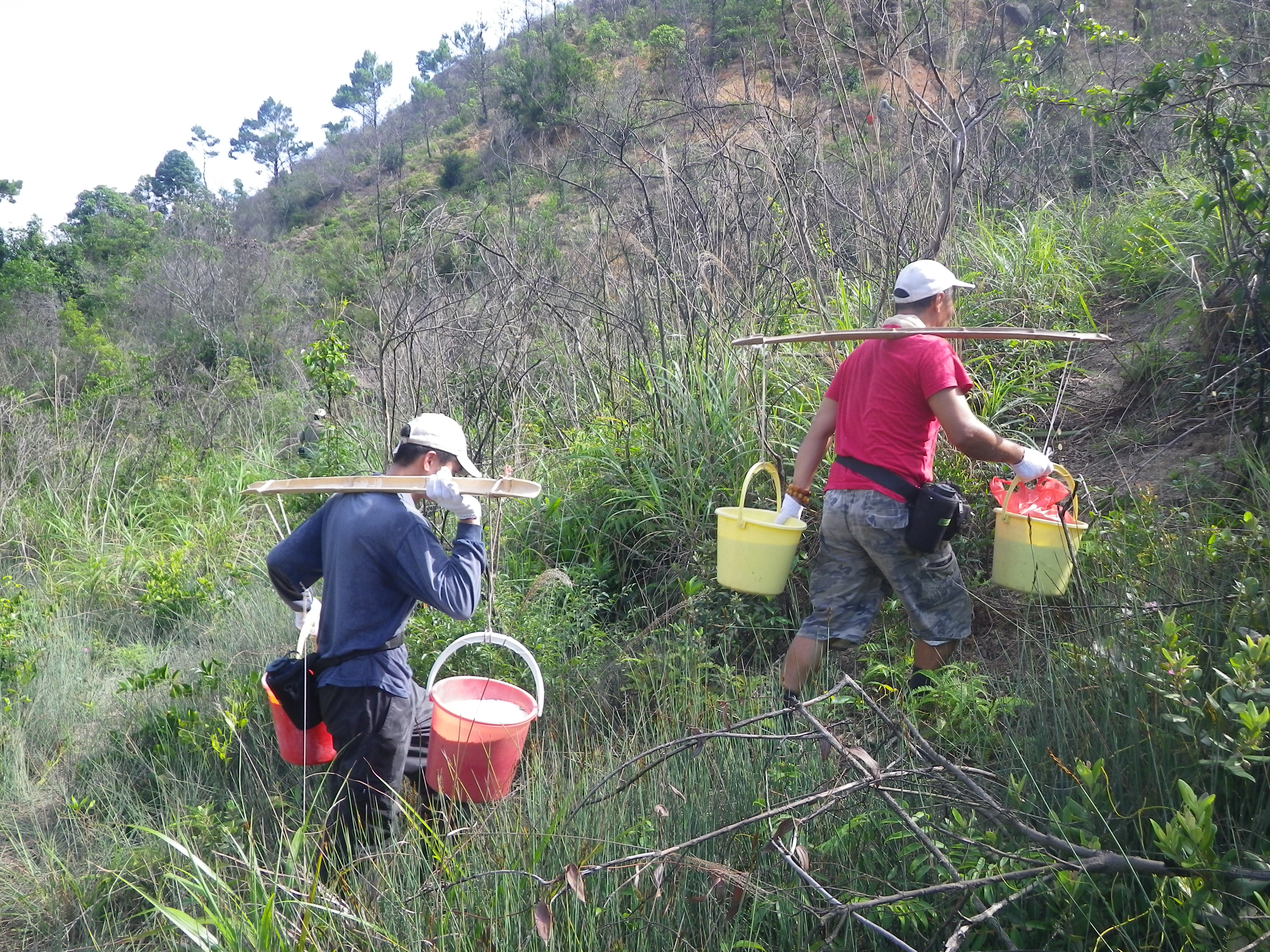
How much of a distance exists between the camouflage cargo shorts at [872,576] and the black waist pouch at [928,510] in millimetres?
39

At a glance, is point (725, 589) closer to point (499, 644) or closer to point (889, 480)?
point (889, 480)

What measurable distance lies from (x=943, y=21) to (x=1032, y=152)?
2845mm

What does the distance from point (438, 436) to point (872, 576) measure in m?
1.71

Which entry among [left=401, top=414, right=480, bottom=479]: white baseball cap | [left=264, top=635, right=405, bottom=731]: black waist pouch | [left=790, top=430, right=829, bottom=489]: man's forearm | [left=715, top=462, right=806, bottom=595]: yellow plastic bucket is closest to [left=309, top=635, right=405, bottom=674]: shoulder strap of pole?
[left=264, top=635, right=405, bottom=731]: black waist pouch

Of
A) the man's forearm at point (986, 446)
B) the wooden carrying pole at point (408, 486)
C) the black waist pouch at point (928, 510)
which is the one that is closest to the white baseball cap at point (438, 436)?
the wooden carrying pole at point (408, 486)

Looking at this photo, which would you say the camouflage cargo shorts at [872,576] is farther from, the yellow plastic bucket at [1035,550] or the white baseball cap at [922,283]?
the white baseball cap at [922,283]

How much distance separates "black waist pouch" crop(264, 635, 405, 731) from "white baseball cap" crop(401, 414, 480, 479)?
633 mm

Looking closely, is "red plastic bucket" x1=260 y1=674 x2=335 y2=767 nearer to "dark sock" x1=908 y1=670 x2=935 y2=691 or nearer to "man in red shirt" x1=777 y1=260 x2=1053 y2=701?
"man in red shirt" x1=777 y1=260 x2=1053 y2=701

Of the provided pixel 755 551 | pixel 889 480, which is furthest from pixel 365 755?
pixel 889 480

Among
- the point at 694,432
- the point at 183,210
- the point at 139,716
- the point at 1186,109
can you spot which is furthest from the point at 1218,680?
the point at 183,210

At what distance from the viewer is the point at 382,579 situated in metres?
3.14

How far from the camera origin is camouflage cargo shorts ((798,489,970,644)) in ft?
11.5

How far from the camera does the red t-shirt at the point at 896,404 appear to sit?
133 inches

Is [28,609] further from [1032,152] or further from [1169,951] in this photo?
[1032,152]
